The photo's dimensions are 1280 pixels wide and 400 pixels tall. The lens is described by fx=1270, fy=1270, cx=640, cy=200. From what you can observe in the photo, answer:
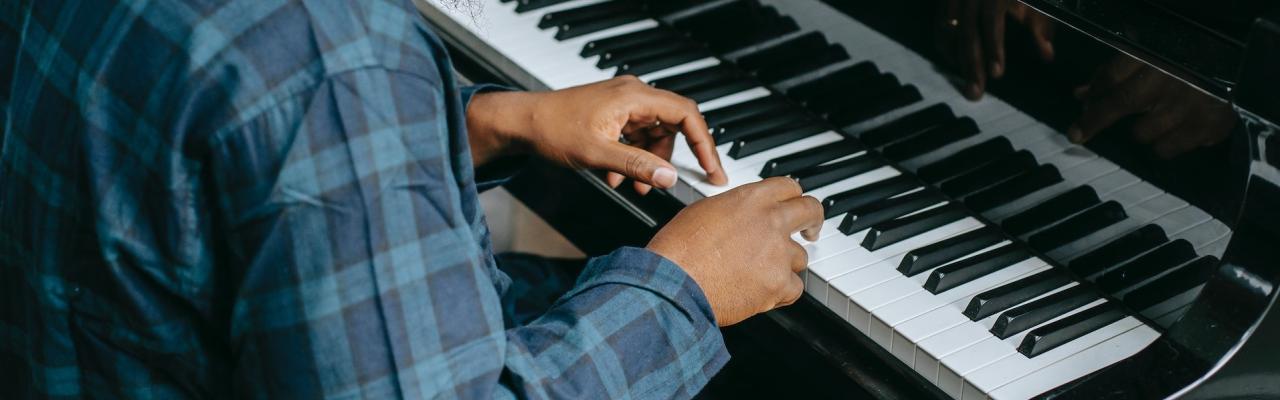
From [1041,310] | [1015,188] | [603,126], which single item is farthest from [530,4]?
[1041,310]

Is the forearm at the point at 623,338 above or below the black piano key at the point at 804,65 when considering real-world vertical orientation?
below

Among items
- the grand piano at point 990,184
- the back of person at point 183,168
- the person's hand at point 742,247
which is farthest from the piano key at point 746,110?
the back of person at point 183,168

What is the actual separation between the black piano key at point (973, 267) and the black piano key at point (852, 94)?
271mm

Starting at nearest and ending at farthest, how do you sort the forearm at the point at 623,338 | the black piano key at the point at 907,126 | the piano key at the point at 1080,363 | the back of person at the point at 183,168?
1. the back of person at the point at 183,168
2. the forearm at the point at 623,338
3. the piano key at the point at 1080,363
4. the black piano key at the point at 907,126

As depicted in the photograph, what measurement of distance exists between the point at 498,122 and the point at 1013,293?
0.62m

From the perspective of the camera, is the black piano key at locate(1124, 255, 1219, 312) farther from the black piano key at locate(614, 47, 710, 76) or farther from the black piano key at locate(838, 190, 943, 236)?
the black piano key at locate(614, 47, 710, 76)

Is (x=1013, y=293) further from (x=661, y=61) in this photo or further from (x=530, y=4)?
(x=530, y=4)

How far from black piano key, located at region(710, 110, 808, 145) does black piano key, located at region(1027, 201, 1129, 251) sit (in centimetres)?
36

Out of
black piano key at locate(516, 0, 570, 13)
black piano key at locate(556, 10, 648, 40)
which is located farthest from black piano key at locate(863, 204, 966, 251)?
black piano key at locate(516, 0, 570, 13)

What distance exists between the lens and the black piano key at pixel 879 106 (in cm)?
153

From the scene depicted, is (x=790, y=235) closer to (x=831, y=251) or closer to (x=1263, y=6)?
(x=831, y=251)

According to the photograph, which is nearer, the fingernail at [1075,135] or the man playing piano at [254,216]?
the man playing piano at [254,216]

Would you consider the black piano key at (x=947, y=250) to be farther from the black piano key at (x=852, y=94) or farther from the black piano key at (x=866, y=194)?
the black piano key at (x=852, y=94)

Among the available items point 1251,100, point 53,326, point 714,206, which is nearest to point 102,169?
point 53,326
